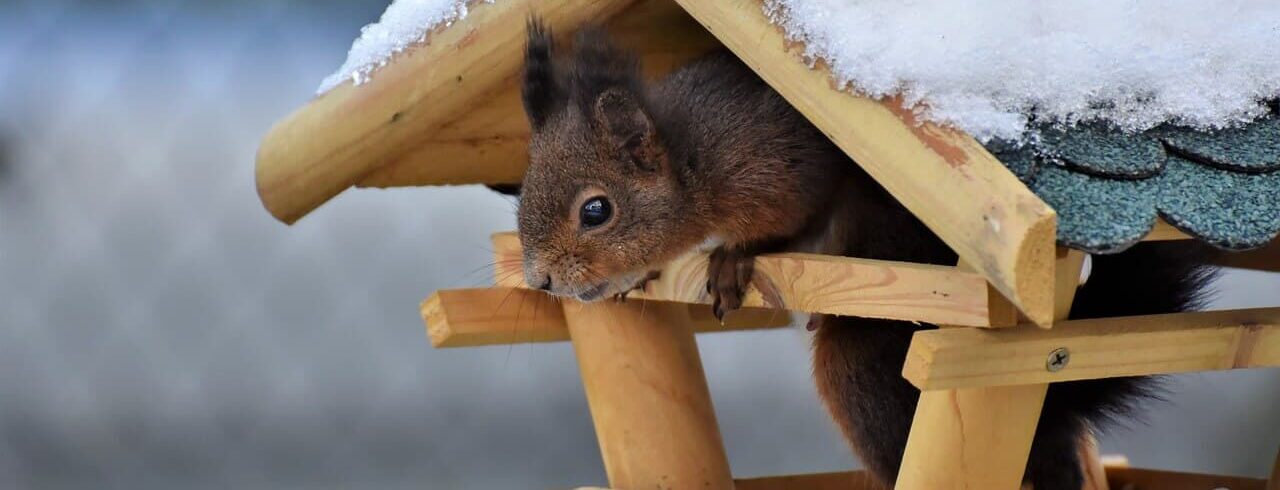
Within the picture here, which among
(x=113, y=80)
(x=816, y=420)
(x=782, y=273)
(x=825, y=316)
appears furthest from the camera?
(x=816, y=420)

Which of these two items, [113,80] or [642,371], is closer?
[642,371]

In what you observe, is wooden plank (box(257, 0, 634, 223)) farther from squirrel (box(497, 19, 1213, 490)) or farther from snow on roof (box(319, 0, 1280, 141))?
snow on roof (box(319, 0, 1280, 141))

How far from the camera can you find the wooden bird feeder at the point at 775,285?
2.87 feet

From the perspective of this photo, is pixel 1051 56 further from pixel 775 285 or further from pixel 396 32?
pixel 396 32

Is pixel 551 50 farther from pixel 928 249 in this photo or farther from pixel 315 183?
pixel 928 249

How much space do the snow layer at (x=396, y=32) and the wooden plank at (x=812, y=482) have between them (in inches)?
24.6

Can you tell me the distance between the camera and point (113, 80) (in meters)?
2.27

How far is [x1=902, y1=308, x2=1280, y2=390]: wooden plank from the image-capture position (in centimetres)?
92

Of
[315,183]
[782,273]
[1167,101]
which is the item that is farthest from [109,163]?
[1167,101]

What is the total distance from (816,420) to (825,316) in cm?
125

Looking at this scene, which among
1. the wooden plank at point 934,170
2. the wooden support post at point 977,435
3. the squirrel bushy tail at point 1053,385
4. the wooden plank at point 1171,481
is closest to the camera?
the wooden plank at point 934,170

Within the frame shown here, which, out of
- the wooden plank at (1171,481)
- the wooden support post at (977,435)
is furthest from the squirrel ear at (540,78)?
the wooden plank at (1171,481)

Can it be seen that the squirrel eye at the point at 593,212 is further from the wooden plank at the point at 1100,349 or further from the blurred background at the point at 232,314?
the blurred background at the point at 232,314

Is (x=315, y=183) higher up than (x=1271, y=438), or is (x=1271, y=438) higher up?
(x=315, y=183)
